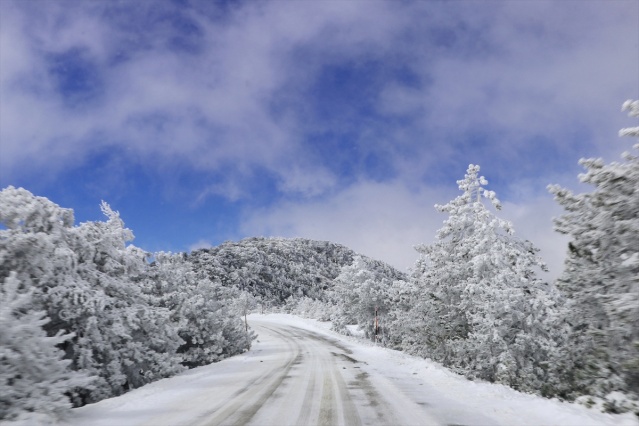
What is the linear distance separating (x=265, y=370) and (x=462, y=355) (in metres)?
8.54

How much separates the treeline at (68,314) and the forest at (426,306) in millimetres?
37

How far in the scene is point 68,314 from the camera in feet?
38.8

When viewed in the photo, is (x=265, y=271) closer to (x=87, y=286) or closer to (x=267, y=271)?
(x=267, y=271)

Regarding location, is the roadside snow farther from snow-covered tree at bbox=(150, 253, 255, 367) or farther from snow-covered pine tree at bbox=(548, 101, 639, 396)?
snow-covered tree at bbox=(150, 253, 255, 367)

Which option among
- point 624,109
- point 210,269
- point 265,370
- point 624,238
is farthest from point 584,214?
point 210,269

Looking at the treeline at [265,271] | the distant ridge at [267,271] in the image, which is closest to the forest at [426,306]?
the distant ridge at [267,271]

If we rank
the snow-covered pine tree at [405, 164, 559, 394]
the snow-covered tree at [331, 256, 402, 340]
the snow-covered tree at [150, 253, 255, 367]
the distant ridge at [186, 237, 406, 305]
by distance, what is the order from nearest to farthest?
the snow-covered pine tree at [405, 164, 559, 394], the snow-covered tree at [150, 253, 255, 367], the snow-covered tree at [331, 256, 402, 340], the distant ridge at [186, 237, 406, 305]

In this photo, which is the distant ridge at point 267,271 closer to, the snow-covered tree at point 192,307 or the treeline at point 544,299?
the snow-covered tree at point 192,307

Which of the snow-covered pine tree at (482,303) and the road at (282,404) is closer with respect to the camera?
the road at (282,404)

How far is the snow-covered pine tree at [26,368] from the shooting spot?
7.20 metres

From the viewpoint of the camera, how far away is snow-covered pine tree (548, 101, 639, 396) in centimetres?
775

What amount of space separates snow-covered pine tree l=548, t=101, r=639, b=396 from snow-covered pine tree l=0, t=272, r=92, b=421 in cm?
1006

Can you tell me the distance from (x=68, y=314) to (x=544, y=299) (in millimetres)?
14864

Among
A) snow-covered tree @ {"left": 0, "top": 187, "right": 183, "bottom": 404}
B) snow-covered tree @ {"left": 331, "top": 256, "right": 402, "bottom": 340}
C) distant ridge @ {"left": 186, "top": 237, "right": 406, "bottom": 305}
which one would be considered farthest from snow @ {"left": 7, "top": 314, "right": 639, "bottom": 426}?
distant ridge @ {"left": 186, "top": 237, "right": 406, "bottom": 305}
